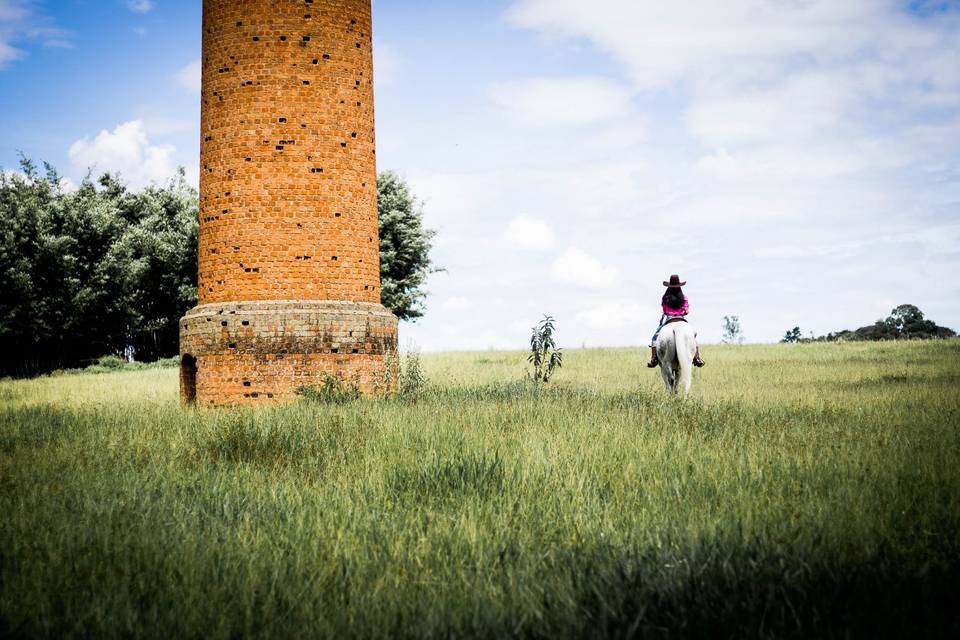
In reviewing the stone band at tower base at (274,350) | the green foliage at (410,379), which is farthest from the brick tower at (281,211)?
the green foliage at (410,379)

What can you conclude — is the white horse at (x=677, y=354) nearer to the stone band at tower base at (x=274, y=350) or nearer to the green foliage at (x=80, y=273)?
the stone band at tower base at (x=274, y=350)

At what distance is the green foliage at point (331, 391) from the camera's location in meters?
12.1

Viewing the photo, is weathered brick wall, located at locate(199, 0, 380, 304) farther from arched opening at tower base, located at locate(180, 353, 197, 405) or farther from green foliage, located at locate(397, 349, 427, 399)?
green foliage, located at locate(397, 349, 427, 399)

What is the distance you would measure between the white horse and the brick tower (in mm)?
4522

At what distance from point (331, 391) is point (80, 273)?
26.4 m

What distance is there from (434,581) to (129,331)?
3844 cm

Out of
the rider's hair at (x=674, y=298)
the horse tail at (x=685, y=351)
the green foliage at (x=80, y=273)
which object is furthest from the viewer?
the green foliage at (x=80, y=273)

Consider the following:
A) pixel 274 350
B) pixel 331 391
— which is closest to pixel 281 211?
pixel 274 350

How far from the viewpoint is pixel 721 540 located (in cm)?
452

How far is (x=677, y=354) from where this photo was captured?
1305 cm

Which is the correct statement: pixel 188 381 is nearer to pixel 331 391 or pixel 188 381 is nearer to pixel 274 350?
pixel 274 350

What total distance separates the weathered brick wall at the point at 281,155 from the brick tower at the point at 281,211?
16 millimetres

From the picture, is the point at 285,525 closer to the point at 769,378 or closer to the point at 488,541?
the point at 488,541

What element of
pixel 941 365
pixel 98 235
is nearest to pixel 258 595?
pixel 941 365
